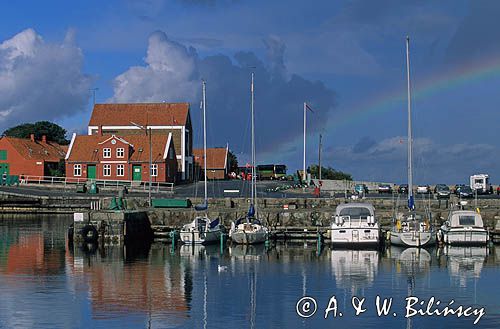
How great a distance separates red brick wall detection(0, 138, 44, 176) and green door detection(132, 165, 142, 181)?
17.3m

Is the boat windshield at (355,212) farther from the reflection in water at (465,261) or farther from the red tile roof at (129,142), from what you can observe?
the red tile roof at (129,142)

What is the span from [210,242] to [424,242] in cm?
1535

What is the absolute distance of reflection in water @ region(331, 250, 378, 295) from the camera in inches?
1608

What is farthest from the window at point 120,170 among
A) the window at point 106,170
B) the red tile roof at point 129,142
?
the red tile roof at point 129,142

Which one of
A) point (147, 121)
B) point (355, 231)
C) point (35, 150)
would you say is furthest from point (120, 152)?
point (355, 231)

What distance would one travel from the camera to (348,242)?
56156 millimetres

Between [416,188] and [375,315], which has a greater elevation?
[416,188]

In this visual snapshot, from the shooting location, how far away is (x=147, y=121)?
122812 mm

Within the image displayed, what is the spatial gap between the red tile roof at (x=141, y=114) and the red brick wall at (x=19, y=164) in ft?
36.5

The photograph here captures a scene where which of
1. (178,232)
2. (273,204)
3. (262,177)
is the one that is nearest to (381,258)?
(178,232)

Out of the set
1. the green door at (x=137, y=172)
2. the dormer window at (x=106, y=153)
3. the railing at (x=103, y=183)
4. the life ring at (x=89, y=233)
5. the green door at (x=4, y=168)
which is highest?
the dormer window at (x=106, y=153)

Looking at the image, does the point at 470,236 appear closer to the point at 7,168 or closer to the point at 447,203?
the point at 447,203

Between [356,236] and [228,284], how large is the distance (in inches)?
683

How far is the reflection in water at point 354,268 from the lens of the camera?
134 ft
